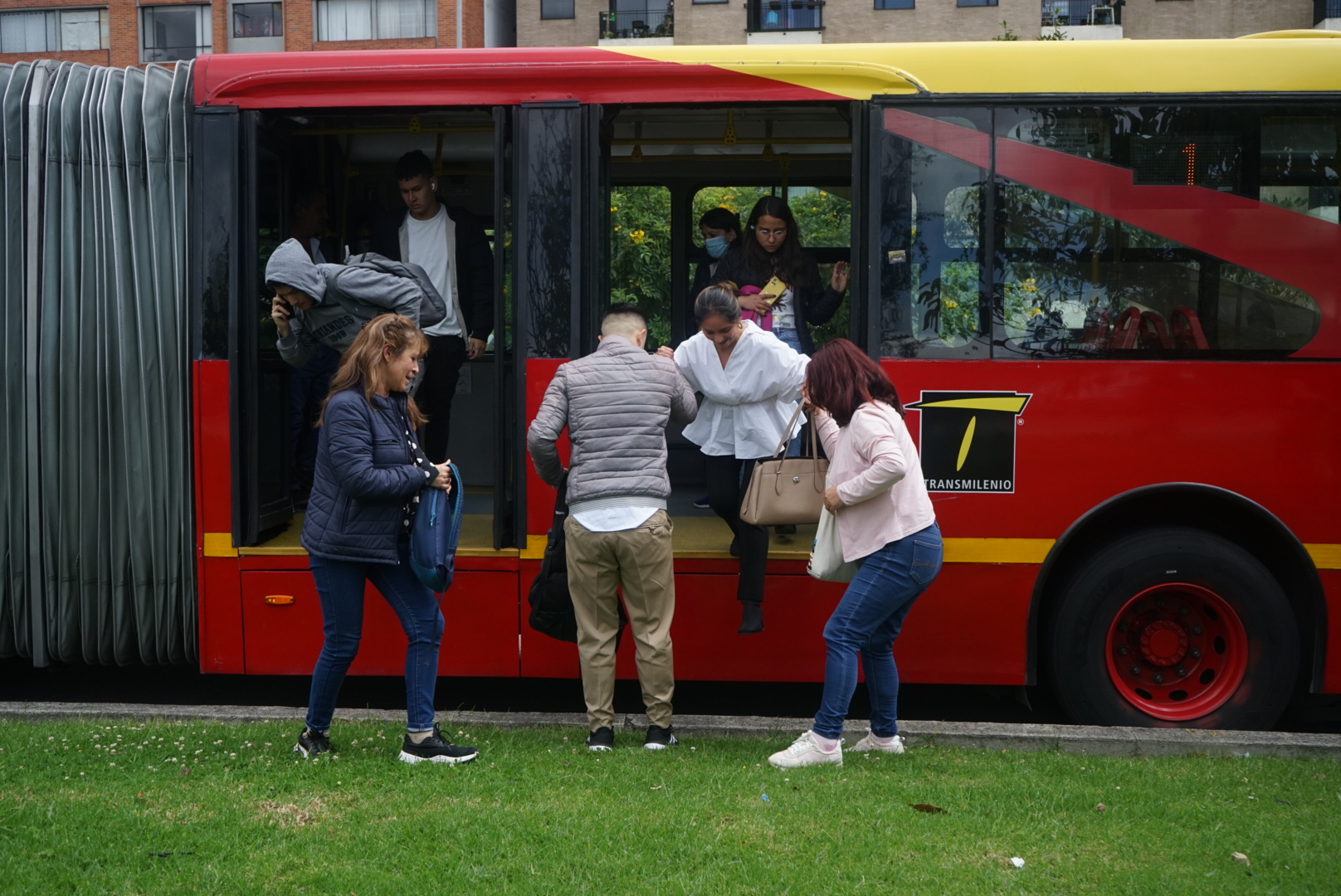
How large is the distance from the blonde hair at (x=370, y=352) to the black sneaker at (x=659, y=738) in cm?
172

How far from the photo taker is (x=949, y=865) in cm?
354

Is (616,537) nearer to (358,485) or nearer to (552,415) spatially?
(552,415)

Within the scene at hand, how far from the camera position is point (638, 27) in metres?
27.2

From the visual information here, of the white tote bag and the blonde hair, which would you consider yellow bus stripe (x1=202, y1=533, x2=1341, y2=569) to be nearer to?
the white tote bag

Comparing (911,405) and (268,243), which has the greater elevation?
(268,243)

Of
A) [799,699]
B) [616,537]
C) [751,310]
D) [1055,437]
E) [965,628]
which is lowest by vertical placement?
[799,699]

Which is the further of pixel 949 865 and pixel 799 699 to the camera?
pixel 799 699

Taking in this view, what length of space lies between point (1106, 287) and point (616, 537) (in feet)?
7.62

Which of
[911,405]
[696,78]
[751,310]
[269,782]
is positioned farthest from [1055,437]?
[269,782]

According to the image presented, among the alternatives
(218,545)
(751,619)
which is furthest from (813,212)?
(218,545)

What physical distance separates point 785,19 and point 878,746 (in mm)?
24199

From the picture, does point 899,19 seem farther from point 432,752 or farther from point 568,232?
point 432,752

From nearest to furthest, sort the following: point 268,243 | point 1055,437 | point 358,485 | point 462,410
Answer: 1. point 358,485
2. point 1055,437
3. point 268,243
4. point 462,410

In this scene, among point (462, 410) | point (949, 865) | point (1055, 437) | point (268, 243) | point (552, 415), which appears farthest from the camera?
point (462, 410)
